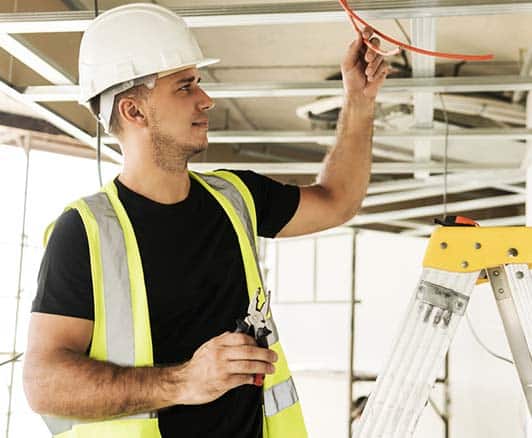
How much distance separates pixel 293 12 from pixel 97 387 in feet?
3.20

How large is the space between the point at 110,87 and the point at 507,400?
5.07m

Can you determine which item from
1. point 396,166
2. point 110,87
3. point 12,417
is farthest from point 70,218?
point 396,166

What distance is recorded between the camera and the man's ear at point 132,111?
1472mm

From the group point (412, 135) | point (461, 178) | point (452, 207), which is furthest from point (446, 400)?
point (412, 135)

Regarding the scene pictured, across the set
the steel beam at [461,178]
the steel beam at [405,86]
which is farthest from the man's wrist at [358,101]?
the steel beam at [461,178]

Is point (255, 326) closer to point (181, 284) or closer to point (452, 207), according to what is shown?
point (181, 284)

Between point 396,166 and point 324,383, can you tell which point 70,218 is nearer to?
point 396,166

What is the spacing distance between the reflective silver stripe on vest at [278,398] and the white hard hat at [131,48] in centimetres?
67

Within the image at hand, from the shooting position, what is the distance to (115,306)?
Result: 1.29m

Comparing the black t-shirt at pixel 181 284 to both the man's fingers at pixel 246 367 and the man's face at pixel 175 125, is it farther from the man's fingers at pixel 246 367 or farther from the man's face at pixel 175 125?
the man's fingers at pixel 246 367

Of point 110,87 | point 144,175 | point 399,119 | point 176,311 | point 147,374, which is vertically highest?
point 399,119

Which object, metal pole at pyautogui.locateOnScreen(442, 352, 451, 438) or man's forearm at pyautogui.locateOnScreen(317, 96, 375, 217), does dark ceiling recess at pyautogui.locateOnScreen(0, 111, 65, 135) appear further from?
metal pole at pyautogui.locateOnScreen(442, 352, 451, 438)

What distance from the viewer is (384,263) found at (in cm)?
598

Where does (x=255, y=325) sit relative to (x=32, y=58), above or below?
below
